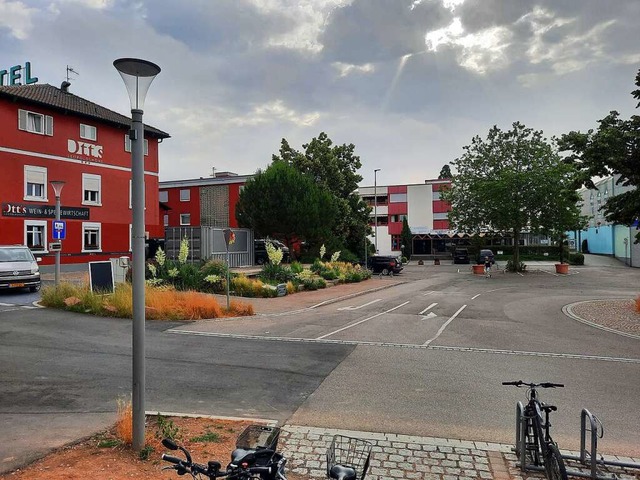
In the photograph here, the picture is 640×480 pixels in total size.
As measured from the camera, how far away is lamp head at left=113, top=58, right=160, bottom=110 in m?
4.35

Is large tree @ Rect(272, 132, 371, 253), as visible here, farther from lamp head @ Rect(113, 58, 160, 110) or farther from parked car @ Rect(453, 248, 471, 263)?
lamp head @ Rect(113, 58, 160, 110)

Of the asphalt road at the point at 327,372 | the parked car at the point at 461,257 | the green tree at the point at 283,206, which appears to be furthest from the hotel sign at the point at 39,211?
the parked car at the point at 461,257

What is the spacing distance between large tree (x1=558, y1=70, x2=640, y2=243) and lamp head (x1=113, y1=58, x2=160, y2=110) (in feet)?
42.2

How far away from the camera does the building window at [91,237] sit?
97.7ft

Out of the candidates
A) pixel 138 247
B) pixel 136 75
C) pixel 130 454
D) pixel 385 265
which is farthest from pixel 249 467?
pixel 385 265

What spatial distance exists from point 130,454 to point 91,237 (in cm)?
2878

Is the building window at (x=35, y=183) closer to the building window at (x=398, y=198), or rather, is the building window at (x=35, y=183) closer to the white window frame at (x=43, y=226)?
the white window frame at (x=43, y=226)

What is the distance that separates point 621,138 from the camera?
13.4 meters

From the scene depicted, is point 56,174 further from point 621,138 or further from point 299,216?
point 621,138

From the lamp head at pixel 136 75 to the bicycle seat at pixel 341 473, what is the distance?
3699mm

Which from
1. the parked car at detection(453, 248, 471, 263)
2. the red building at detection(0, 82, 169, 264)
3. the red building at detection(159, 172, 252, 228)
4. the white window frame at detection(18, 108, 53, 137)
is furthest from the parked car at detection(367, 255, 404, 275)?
the white window frame at detection(18, 108, 53, 137)

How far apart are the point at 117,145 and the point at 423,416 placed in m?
31.4

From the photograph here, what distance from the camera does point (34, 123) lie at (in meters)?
27.5

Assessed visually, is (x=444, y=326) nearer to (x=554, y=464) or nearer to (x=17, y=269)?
(x=554, y=464)
